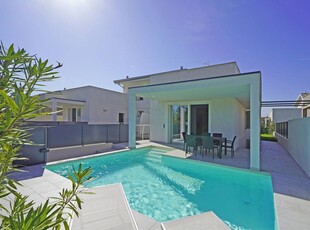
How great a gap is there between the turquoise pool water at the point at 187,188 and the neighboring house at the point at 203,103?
1.54 metres

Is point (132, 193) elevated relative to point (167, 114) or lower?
lower

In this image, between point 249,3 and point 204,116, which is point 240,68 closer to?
point 204,116

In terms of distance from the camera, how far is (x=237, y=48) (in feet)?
36.7

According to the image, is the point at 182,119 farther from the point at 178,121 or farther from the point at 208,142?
the point at 208,142

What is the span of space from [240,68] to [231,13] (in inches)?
257

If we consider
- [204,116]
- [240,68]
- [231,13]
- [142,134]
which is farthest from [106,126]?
[240,68]

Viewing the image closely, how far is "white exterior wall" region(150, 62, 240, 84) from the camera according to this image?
12.0 m

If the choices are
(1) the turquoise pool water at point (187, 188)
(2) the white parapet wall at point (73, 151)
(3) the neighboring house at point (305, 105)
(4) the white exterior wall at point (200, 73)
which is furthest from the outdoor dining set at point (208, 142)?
(3) the neighboring house at point (305, 105)

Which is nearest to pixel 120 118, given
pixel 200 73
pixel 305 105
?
pixel 200 73

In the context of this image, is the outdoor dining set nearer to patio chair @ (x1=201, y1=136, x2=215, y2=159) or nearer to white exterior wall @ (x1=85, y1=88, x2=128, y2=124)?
patio chair @ (x1=201, y1=136, x2=215, y2=159)

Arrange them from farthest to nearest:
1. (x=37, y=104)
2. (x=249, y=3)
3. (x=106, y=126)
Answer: (x=106, y=126) < (x=249, y=3) < (x=37, y=104)

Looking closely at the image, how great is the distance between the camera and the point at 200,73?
13328 millimetres

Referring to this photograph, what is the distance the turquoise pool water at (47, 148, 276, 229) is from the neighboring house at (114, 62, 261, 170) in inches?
60.6

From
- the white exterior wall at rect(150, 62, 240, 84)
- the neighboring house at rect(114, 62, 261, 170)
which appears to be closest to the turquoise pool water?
the neighboring house at rect(114, 62, 261, 170)
